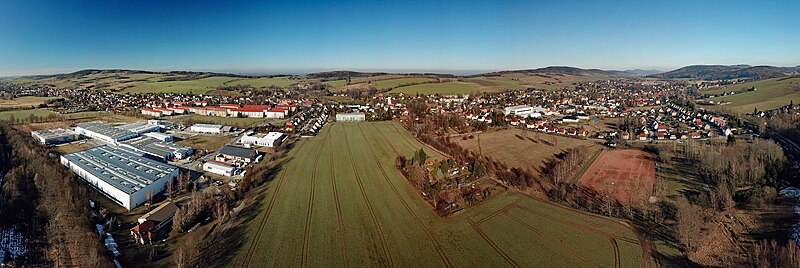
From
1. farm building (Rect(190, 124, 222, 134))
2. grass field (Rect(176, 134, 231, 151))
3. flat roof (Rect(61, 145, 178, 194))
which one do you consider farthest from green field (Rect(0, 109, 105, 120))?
flat roof (Rect(61, 145, 178, 194))

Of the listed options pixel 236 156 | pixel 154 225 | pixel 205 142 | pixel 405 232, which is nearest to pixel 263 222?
pixel 154 225

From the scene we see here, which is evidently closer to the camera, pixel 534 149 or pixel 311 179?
pixel 311 179

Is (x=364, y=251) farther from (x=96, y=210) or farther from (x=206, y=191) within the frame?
(x=96, y=210)

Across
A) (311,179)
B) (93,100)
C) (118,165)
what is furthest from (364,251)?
(93,100)

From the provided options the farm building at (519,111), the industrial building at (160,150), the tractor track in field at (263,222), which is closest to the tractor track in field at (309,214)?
the tractor track in field at (263,222)

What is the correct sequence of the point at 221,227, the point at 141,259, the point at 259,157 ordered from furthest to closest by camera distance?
the point at 259,157
the point at 221,227
the point at 141,259

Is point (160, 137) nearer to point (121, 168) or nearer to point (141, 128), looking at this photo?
point (141, 128)

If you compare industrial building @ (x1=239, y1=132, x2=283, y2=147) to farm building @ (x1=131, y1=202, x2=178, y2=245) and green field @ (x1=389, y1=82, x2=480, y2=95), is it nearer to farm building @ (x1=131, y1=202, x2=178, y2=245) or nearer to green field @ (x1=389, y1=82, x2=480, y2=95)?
farm building @ (x1=131, y1=202, x2=178, y2=245)
